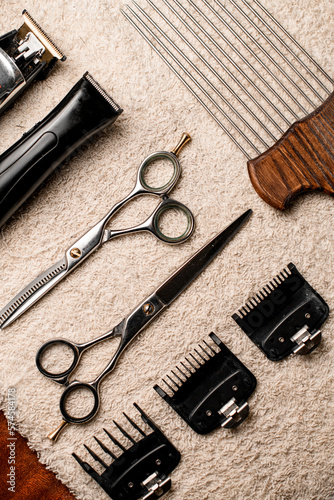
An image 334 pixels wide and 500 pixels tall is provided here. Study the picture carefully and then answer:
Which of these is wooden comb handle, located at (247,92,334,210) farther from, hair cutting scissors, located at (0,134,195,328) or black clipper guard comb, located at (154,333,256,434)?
black clipper guard comb, located at (154,333,256,434)

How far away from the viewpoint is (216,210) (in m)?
0.73

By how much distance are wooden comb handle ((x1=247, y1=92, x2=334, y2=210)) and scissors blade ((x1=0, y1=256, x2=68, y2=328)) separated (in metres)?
0.36

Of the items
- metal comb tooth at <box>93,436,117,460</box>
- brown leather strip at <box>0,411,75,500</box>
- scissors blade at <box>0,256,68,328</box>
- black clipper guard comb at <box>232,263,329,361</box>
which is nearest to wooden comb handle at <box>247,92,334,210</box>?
black clipper guard comb at <box>232,263,329,361</box>

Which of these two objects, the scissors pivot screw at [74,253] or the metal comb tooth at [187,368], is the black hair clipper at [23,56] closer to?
the scissors pivot screw at [74,253]

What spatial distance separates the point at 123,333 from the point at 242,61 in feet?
1.68

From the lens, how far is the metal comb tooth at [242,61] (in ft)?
2.43

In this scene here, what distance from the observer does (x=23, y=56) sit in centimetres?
68

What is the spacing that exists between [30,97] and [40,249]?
10.3 inches

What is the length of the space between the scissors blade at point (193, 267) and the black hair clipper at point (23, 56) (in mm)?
385

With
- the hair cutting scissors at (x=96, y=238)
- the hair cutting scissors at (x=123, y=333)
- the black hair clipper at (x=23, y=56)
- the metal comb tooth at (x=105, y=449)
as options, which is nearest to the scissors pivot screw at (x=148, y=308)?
the hair cutting scissors at (x=123, y=333)

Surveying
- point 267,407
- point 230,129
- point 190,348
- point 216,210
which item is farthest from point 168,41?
point 267,407

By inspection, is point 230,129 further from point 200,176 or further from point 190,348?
point 190,348

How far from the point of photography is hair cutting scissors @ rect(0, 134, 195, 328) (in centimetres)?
69

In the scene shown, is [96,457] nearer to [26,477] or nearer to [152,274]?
[26,477]
